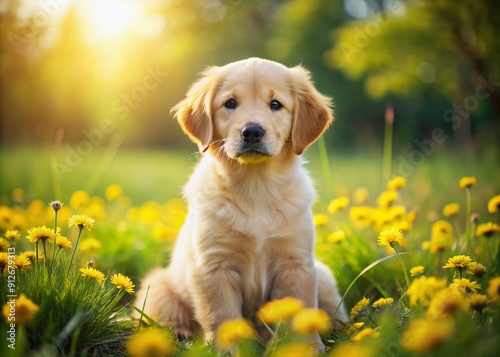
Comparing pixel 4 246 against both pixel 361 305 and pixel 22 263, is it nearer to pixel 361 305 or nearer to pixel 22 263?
pixel 22 263

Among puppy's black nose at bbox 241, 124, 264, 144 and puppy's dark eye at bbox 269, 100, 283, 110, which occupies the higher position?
puppy's dark eye at bbox 269, 100, 283, 110

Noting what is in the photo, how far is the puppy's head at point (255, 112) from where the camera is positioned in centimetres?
248

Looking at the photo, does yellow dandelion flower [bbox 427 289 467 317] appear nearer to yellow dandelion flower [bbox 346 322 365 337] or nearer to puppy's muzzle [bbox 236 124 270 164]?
yellow dandelion flower [bbox 346 322 365 337]

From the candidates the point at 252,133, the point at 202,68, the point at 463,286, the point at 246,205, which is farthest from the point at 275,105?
the point at 202,68

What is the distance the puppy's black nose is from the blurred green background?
5.21ft

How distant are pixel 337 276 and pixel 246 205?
926 millimetres

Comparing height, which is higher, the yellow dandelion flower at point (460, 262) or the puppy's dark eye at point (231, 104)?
the puppy's dark eye at point (231, 104)

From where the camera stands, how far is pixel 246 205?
2.55 meters

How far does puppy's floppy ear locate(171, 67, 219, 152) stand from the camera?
271cm

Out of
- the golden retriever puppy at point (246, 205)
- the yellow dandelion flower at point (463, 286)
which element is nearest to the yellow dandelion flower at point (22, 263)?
the golden retriever puppy at point (246, 205)

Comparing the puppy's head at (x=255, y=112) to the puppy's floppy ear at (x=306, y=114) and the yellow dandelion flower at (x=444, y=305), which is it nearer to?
the puppy's floppy ear at (x=306, y=114)

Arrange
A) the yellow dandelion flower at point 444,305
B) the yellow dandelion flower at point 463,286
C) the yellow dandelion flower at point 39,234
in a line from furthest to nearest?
the yellow dandelion flower at point 39,234
the yellow dandelion flower at point 463,286
the yellow dandelion flower at point 444,305

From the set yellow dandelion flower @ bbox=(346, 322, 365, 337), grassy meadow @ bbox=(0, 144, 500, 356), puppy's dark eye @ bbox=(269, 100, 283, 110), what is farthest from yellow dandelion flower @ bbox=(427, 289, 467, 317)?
puppy's dark eye @ bbox=(269, 100, 283, 110)

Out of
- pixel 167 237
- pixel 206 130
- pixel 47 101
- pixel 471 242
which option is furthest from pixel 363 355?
pixel 47 101
